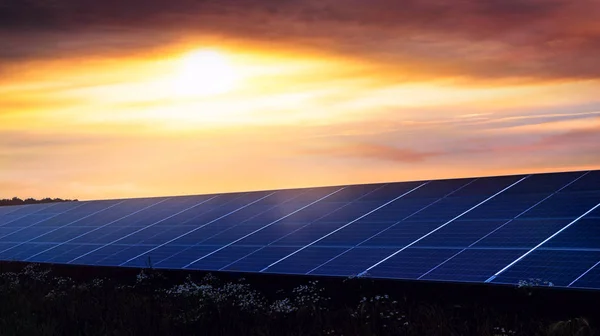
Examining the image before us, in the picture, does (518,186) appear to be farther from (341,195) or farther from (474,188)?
(341,195)

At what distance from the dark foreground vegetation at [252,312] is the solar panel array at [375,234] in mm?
706

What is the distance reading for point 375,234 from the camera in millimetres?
22562

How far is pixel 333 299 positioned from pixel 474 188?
7851 mm

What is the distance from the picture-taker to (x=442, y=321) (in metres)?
15.2

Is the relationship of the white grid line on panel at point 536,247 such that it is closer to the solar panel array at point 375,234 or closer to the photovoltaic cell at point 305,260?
the solar panel array at point 375,234

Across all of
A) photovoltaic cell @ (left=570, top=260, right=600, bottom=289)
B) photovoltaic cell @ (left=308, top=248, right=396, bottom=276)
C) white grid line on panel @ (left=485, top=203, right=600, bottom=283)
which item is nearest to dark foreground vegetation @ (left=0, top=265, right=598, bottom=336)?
photovoltaic cell @ (left=308, top=248, right=396, bottom=276)

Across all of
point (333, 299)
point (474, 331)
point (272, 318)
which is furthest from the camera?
point (333, 299)

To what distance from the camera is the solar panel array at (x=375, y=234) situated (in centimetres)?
1847

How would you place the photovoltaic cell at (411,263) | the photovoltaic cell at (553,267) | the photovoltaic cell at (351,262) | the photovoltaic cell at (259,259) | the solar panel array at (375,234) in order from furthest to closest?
1. the photovoltaic cell at (259,259)
2. the photovoltaic cell at (351,262)
3. the photovoltaic cell at (411,263)
4. the solar panel array at (375,234)
5. the photovoltaic cell at (553,267)

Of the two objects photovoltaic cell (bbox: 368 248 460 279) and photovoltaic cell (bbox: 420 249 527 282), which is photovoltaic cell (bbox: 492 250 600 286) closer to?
photovoltaic cell (bbox: 420 249 527 282)

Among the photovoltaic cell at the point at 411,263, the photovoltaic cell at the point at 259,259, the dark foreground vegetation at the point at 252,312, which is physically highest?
the photovoltaic cell at the point at 259,259

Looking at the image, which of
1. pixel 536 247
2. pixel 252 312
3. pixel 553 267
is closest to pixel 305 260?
pixel 252 312

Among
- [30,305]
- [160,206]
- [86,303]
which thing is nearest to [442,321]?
[86,303]

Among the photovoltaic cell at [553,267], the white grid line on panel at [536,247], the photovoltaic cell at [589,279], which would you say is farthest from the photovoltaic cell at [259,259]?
the photovoltaic cell at [589,279]
